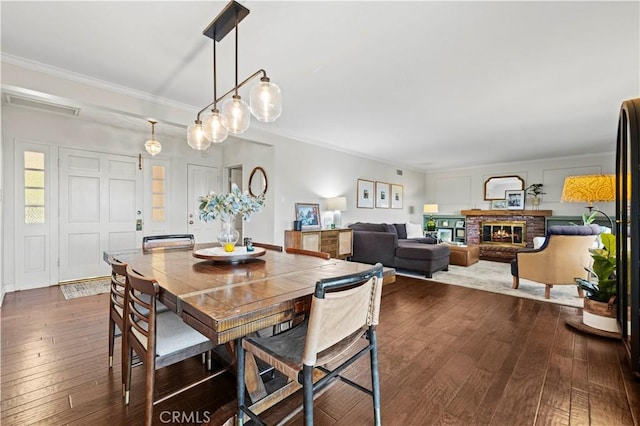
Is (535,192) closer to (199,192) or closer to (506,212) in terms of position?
(506,212)

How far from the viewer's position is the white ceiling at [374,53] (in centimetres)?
195

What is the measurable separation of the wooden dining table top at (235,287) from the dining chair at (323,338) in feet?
Result: 0.51

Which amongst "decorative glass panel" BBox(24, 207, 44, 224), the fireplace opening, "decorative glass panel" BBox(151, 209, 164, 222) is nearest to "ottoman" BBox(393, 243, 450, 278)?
the fireplace opening

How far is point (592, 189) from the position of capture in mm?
3293

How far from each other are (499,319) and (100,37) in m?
4.43

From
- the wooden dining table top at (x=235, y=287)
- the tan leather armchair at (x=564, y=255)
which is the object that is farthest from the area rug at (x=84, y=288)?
the tan leather armchair at (x=564, y=255)

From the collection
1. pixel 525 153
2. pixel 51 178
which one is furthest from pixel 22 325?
pixel 525 153

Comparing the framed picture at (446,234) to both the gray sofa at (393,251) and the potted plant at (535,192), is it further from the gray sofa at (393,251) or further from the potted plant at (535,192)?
the gray sofa at (393,251)

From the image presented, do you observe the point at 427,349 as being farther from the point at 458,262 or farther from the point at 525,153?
the point at 525,153

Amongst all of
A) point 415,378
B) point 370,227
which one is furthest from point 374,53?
point 370,227

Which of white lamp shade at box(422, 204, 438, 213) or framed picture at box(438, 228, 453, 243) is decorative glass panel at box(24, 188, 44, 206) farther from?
framed picture at box(438, 228, 453, 243)

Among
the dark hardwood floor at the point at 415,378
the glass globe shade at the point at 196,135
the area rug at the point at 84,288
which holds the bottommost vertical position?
the dark hardwood floor at the point at 415,378

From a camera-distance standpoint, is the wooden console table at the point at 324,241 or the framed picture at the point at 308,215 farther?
the framed picture at the point at 308,215

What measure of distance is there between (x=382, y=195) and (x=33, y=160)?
21.4 ft
